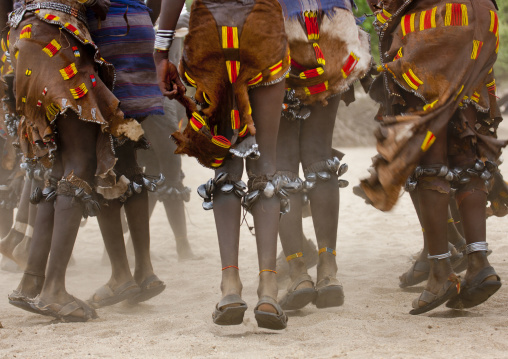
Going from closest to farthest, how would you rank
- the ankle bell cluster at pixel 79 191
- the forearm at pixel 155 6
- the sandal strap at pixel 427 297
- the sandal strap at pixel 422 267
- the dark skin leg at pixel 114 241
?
the sandal strap at pixel 427 297, the ankle bell cluster at pixel 79 191, the dark skin leg at pixel 114 241, the sandal strap at pixel 422 267, the forearm at pixel 155 6

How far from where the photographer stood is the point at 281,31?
117 inches

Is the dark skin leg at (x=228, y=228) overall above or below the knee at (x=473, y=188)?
below

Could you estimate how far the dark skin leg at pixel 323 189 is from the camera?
11.5 ft

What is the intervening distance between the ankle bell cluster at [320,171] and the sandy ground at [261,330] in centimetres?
68

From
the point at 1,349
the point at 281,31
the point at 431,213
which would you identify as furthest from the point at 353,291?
the point at 1,349

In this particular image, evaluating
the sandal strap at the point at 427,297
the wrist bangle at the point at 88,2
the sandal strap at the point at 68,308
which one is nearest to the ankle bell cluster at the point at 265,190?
the sandal strap at the point at 427,297

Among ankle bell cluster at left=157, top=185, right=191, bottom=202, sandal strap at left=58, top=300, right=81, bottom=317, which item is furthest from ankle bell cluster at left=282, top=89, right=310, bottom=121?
ankle bell cluster at left=157, top=185, right=191, bottom=202

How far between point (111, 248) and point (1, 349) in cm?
111

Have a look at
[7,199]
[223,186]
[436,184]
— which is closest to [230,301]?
[223,186]

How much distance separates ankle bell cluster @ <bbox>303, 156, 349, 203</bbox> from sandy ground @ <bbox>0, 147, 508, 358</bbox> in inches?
26.8

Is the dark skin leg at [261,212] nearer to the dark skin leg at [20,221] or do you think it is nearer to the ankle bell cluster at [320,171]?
the ankle bell cluster at [320,171]

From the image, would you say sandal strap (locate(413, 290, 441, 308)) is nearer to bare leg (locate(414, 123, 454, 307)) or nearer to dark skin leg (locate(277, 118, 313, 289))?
bare leg (locate(414, 123, 454, 307))

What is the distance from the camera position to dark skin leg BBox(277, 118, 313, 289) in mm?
3566

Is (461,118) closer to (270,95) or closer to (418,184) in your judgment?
(418,184)
